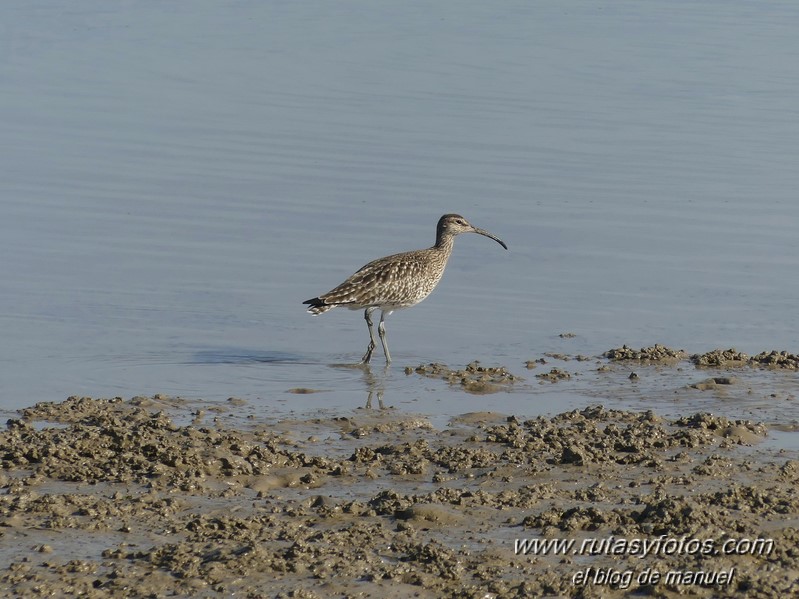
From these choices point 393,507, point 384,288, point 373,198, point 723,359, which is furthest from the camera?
point 373,198

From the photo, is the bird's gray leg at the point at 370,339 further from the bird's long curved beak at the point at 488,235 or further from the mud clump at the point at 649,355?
the mud clump at the point at 649,355

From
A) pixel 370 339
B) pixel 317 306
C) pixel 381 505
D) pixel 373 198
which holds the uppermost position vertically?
pixel 373 198

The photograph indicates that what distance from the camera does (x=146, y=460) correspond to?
8.66m

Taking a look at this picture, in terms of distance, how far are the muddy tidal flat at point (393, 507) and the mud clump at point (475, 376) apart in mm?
1318

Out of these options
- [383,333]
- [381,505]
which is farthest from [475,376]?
[381,505]

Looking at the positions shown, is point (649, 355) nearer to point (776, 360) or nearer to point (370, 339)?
point (776, 360)

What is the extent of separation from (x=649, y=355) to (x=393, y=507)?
4.84 metres

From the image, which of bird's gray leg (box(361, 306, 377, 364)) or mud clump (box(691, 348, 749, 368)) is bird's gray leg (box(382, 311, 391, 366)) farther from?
mud clump (box(691, 348, 749, 368))

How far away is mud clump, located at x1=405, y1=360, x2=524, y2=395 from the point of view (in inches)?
453

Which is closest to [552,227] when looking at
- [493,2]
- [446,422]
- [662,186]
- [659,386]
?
[662,186]

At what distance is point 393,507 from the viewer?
7875mm

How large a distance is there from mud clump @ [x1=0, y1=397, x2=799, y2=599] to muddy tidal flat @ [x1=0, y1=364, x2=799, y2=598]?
0.01 m

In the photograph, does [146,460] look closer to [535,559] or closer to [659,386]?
[535,559]

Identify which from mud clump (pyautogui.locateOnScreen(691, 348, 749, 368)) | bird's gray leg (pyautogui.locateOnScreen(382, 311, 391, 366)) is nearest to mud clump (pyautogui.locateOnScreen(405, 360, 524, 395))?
bird's gray leg (pyautogui.locateOnScreen(382, 311, 391, 366))
